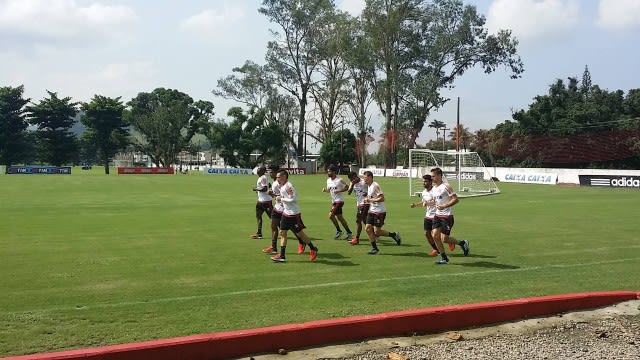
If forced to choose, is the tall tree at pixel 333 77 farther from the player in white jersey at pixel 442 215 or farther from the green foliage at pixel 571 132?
the player in white jersey at pixel 442 215

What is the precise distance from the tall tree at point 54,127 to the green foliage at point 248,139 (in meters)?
22.3

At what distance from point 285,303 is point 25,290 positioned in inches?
149

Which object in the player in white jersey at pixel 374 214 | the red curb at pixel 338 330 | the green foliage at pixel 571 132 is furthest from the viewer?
the green foliage at pixel 571 132

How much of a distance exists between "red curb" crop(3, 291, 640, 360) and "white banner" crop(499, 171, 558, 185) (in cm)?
4449

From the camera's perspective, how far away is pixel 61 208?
2217 cm

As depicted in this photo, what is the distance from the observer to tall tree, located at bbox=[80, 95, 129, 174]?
3349 inches

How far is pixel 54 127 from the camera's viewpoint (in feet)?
291

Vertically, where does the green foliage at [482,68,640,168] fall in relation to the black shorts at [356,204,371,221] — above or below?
above

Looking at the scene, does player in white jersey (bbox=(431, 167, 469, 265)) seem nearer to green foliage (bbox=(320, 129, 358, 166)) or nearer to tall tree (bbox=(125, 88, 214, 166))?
green foliage (bbox=(320, 129, 358, 166))

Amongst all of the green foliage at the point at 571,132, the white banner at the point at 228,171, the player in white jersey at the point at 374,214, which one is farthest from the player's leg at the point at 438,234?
the white banner at the point at 228,171

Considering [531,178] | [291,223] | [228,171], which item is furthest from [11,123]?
[291,223]

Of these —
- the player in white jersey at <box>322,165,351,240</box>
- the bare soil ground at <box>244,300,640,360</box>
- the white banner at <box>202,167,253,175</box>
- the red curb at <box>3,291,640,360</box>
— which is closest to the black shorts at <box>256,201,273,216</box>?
the player in white jersey at <box>322,165,351,240</box>

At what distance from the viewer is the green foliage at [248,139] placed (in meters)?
84.0

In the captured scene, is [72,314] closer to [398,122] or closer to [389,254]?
[389,254]
